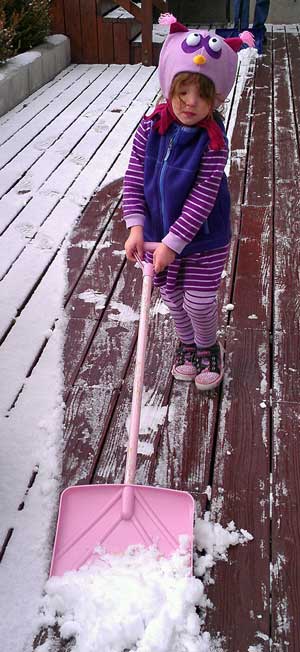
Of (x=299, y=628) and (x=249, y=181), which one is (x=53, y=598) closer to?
(x=299, y=628)

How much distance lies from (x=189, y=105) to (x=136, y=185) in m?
Answer: 0.31

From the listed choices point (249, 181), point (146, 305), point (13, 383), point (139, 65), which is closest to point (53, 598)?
point (146, 305)

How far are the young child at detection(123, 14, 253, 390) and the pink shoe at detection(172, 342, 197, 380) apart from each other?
0.21 metres

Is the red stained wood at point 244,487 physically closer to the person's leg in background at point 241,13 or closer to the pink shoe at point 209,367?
the pink shoe at point 209,367

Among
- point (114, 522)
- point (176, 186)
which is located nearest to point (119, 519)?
point (114, 522)

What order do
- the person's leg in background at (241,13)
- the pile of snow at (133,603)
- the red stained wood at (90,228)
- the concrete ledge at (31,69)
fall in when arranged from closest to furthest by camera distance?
1. the pile of snow at (133,603)
2. the red stained wood at (90,228)
3. the concrete ledge at (31,69)
4. the person's leg in background at (241,13)

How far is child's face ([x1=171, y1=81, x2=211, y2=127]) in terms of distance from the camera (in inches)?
69.1

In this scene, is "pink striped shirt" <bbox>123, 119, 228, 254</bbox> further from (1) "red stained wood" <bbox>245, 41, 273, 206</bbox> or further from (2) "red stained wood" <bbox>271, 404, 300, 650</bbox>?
(1) "red stained wood" <bbox>245, 41, 273, 206</bbox>

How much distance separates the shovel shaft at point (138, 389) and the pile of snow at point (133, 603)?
20 centimetres

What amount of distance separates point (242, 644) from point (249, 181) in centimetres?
304

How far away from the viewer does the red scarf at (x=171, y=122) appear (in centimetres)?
181

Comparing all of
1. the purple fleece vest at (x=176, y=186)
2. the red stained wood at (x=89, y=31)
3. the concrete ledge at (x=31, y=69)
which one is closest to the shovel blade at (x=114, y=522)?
the purple fleece vest at (x=176, y=186)

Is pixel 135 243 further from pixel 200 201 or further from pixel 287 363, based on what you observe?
pixel 287 363

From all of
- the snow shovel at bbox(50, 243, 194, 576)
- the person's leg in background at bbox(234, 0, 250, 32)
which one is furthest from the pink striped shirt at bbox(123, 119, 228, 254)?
the person's leg in background at bbox(234, 0, 250, 32)
